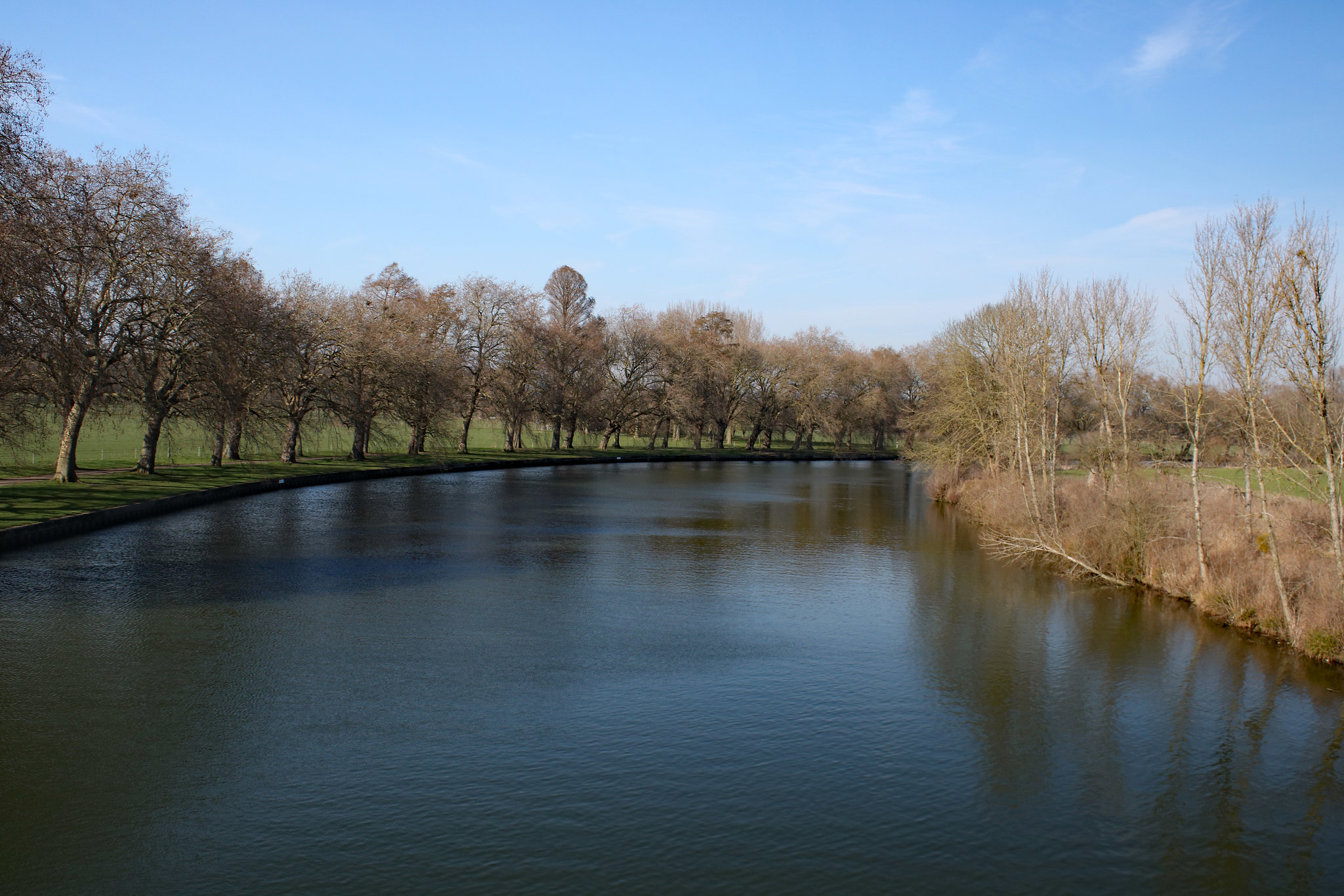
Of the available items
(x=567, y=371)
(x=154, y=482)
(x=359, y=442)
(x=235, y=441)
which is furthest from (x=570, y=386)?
(x=154, y=482)

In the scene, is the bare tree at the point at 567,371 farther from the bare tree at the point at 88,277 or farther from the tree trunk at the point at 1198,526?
the tree trunk at the point at 1198,526

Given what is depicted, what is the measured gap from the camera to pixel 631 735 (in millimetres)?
11297

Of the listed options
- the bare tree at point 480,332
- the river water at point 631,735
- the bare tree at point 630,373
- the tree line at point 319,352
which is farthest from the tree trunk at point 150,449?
the bare tree at point 630,373

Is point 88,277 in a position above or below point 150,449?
above

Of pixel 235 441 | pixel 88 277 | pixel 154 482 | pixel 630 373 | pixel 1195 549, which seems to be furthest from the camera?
pixel 630 373

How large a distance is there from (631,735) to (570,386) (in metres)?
58.2

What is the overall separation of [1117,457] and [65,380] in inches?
1056

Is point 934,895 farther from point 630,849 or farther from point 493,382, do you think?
point 493,382

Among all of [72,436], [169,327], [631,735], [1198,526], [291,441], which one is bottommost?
[631,735]

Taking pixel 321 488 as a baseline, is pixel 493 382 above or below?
above

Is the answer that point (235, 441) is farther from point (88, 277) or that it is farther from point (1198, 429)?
point (1198, 429)

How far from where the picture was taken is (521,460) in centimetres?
6244

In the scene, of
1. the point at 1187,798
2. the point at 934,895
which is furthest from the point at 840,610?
the point at 934,895

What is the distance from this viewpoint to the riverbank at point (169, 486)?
24.8 m
